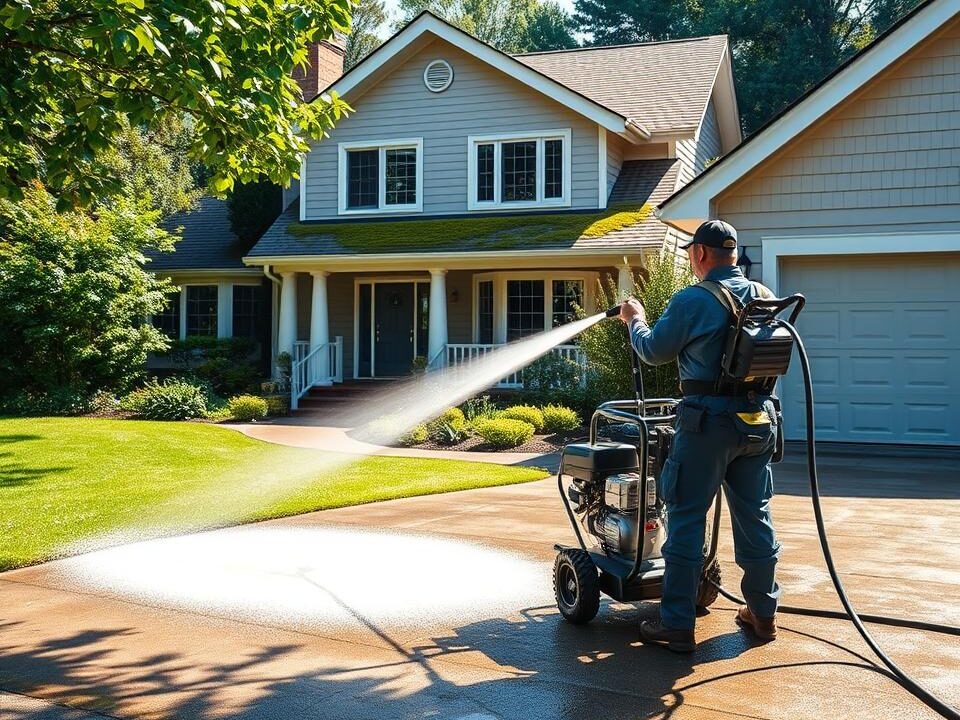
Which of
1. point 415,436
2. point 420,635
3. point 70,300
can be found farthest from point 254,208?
point 420,635

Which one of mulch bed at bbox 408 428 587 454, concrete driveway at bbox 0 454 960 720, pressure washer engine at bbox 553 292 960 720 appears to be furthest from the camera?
mulch bed at bbox 408 428 587 454

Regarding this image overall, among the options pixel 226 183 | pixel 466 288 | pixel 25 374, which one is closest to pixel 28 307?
pixel 25 374

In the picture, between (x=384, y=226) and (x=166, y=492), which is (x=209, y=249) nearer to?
(x=384, y=226)

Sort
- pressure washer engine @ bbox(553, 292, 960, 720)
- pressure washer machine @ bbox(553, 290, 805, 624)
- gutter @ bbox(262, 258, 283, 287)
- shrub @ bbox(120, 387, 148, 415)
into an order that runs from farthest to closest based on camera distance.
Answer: gutter @ bbox(262, 258, 283, 287)
shrub @ bbox(120, 387, 148, 415)
pressure washer machine @ bbox(553, 290, 805, 624)
pressure washer engine @ bbox(553, 292, 960, 720)

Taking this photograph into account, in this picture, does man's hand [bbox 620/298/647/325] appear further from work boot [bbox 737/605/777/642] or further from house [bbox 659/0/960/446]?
house [bbox 659/0/960/446]

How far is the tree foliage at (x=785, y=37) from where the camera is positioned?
37.1 metres

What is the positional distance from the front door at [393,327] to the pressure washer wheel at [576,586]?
1756 cm

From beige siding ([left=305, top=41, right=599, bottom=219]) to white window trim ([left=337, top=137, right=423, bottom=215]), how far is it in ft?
0.38

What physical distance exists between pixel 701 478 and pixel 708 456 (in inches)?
4.3

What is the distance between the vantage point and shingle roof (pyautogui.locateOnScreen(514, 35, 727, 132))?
2122 centimetres

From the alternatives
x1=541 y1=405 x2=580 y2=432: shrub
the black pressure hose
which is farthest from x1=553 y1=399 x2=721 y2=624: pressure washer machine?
x1=541 y1=405 x2=580 y2=432: shrub

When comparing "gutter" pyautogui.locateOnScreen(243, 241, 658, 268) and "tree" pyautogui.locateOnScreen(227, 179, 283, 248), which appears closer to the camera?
"gutter" pyautogui.locateOnScreen(243, 241, 658, 268)

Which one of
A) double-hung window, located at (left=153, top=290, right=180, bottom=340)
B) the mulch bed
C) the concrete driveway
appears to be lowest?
the concrete driveway

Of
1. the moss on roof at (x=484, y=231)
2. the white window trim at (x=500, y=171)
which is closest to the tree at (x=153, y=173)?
the moss on roof at (x=484, y=231)
